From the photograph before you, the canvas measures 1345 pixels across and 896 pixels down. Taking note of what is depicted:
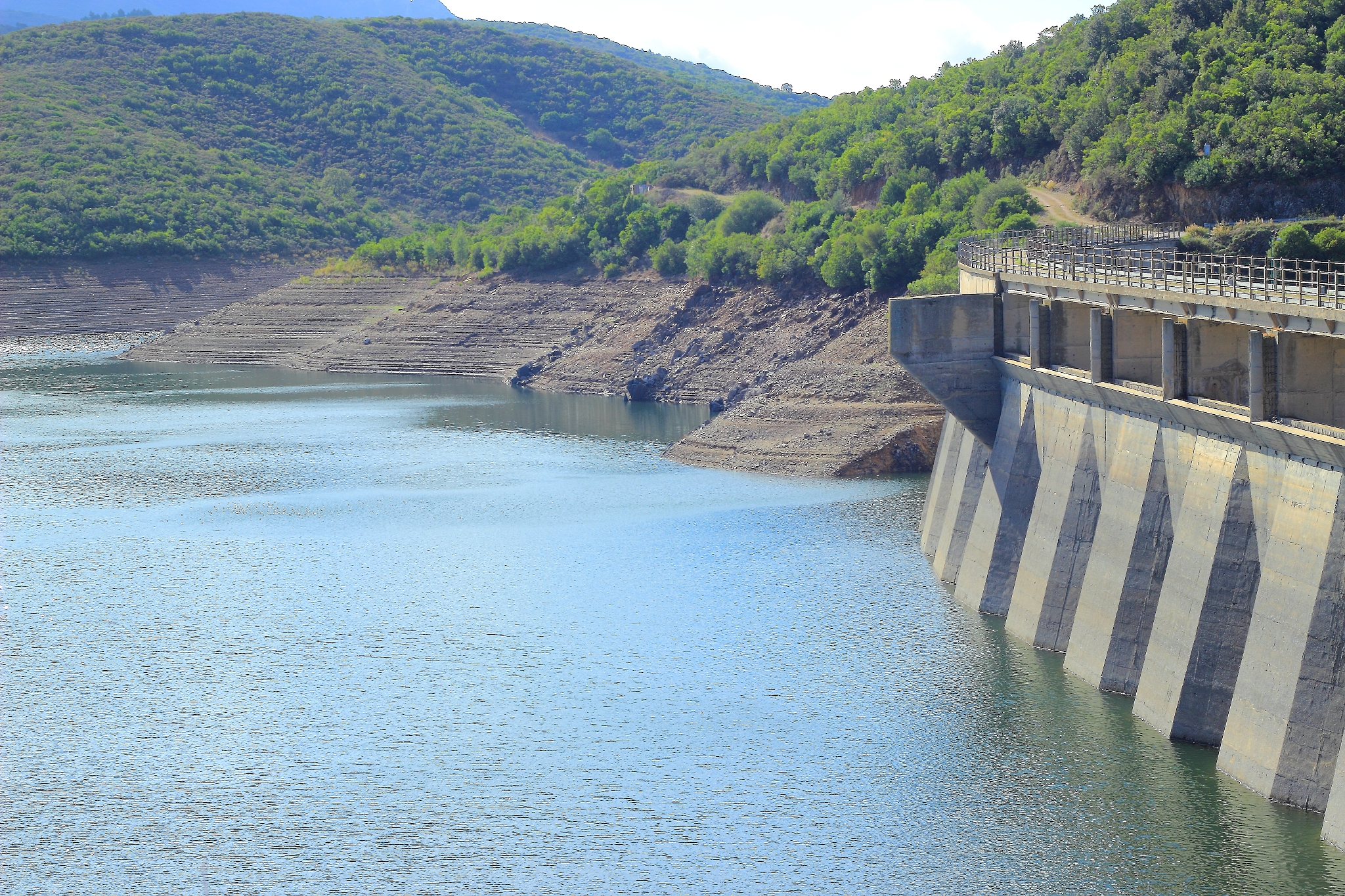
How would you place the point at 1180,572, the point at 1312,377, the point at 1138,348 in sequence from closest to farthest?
1. the point at 1312,377
2. the point at 1180,572
3. the point at 1138,348

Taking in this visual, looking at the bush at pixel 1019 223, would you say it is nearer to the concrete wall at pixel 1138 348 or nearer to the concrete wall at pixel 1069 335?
the concrete wall at pixel 1069 335

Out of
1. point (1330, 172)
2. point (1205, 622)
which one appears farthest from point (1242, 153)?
point (1205, 622)

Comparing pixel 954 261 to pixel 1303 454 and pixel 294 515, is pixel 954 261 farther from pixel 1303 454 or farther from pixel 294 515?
pixel 1303 454

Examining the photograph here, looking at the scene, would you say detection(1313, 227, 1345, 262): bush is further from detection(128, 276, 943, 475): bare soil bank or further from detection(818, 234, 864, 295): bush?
detection(818, 234, 864, 295): bush

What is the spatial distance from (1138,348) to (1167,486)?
744 cm

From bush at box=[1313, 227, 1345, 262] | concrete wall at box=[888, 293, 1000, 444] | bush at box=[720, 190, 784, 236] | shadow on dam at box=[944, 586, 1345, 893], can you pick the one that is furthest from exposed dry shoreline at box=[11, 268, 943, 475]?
shadow on dam at box=[944, 586, 1345, 893]

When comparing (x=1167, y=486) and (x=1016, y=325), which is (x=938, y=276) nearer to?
(x=1016, y=325)

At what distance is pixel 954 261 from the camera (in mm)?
90125

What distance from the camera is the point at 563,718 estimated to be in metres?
39.2

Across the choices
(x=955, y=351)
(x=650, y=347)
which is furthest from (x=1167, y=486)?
(x=650, y=347)

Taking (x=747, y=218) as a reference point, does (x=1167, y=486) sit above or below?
below

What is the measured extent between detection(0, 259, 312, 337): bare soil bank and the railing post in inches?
5578

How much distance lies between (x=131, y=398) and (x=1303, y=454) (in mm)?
99110

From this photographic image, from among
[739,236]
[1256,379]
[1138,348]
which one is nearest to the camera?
[1256,379]
